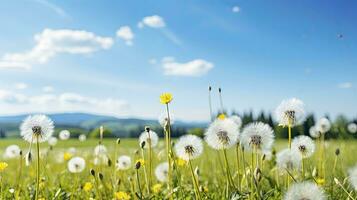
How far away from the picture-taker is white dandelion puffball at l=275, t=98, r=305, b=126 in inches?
94.1

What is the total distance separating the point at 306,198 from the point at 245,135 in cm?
60

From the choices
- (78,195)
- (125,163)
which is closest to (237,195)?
(78,195)

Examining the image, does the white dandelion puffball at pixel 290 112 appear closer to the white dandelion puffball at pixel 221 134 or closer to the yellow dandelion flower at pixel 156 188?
the white dandelion puffball at pixel 221 134

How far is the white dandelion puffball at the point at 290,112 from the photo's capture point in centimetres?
239

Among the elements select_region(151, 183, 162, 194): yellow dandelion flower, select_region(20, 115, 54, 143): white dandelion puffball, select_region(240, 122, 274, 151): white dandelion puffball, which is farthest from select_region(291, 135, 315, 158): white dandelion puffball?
select_region(20, 115, 54, 143): white dandelion puffball

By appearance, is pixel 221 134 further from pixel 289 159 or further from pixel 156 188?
pixel 156 188

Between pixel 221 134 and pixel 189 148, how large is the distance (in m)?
0.17

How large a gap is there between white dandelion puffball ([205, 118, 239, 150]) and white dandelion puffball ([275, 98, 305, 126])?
0.26 m

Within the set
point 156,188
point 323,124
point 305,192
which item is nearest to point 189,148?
point 305,192

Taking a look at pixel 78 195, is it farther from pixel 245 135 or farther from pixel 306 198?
pixel 306 198

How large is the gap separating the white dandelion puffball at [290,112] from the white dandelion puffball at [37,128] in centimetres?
115

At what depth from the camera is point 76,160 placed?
3988 millimetres

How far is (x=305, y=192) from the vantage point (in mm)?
1701

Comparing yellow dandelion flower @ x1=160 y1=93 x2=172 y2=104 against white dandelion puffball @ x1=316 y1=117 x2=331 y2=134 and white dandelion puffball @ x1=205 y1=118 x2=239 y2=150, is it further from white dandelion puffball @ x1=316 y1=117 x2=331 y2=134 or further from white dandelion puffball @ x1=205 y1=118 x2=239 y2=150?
white dandelion puffball @ x1=316 y1=117 x2=331 y2=134
